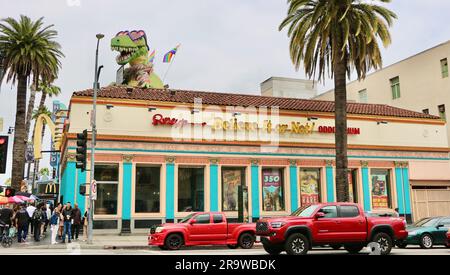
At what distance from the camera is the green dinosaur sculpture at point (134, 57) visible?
139 feet

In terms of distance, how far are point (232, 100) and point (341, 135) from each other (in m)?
9.27

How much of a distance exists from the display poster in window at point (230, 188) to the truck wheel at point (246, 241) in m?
8.71

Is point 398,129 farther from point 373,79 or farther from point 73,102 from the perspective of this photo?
point 73,102

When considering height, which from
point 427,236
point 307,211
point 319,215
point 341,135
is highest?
point 341,135

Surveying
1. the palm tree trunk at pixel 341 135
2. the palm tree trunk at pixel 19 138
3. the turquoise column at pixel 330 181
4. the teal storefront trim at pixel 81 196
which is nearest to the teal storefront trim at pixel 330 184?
the turquoise column at pixel 330 181

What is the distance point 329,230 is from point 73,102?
18213 mm

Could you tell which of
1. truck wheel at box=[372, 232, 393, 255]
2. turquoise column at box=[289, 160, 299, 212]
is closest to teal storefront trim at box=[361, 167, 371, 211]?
turquoise column at box=[289, 160, 299, 212]

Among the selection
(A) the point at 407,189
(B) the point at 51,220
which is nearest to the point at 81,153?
(B) the point at 51,220

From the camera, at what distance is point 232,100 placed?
31453 mm

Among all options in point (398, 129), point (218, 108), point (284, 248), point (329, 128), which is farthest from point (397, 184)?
point (284, 248)

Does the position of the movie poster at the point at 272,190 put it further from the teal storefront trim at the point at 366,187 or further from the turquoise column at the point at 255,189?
the teal storefront trim at the point at 366,187

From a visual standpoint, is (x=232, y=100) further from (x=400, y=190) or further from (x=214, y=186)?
(x=400, y=190)

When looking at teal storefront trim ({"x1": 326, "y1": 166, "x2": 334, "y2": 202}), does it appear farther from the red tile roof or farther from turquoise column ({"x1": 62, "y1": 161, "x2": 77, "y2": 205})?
turquoise column ({"x1": 62, "y1": 161, "x2": 77, "y2": 205})

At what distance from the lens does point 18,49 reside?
29.6m
